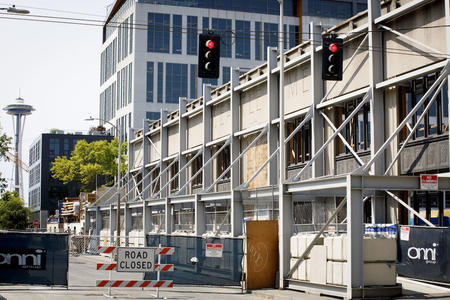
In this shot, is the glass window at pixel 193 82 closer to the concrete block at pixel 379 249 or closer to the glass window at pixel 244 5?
the glass window at pixel 244 5

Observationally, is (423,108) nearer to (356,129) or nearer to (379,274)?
(356,129)

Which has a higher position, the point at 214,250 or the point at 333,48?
the point at 333,48

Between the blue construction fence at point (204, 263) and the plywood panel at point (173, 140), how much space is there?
24179mm

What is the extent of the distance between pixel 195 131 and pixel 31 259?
24.7 meters

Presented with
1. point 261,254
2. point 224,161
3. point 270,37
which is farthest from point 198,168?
point 270,37

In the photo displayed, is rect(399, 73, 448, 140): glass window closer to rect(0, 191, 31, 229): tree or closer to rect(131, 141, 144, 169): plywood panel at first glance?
rect(131, 141, 144, 169): plywood panel

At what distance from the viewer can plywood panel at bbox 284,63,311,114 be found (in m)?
30.5

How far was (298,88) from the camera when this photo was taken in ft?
103

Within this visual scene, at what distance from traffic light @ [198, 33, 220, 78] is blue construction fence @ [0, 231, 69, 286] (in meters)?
7.80

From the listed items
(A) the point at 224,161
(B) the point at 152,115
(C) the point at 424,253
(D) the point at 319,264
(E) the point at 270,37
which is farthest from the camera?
(E) the point at 270,37

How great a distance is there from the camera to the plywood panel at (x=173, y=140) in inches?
1907

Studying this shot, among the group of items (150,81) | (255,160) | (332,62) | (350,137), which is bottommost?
(255,160)

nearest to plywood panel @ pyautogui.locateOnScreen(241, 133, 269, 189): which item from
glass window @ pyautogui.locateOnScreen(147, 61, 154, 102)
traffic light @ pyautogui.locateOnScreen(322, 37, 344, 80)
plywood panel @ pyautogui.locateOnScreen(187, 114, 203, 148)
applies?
plywood panel @ pyautogui.locateOnScreen(187, 114, 203, 148)

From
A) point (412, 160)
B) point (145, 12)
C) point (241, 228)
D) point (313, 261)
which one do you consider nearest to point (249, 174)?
point (241, 228)
